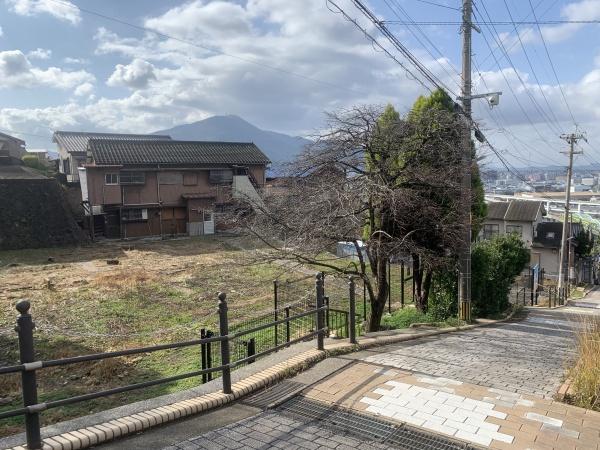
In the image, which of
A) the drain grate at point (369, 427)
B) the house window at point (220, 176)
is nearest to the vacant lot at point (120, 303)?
the drain grate at point (369, 427)

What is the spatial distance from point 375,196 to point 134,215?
29.6 metres

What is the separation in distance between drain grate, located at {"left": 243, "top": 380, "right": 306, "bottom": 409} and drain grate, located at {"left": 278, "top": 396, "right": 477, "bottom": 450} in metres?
0.11

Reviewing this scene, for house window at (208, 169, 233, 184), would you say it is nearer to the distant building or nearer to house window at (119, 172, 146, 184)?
house window at (119, 172, 146, 184)

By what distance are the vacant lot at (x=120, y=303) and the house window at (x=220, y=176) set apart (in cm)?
964

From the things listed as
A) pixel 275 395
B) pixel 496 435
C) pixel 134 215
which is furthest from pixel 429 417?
pixel 134 215

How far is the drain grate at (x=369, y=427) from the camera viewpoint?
4.01m

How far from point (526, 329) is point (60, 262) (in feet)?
76.5

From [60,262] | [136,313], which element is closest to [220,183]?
[60,262]

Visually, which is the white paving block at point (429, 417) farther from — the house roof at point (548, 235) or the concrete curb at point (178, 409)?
the house roof at point (548, 235)

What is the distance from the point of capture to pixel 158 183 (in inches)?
1455

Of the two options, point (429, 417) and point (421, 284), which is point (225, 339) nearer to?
point (429, 417)

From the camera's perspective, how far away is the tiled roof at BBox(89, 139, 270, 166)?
3550cm

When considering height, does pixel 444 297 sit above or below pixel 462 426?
below

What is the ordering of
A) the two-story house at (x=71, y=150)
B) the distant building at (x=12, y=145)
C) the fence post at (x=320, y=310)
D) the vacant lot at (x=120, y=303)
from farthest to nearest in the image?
the distant building at (x=12, y=145), the two-story house at (x=71, y=150), the vacant lot at (x=120, y=303), the fence post at (x=320, y=310)
